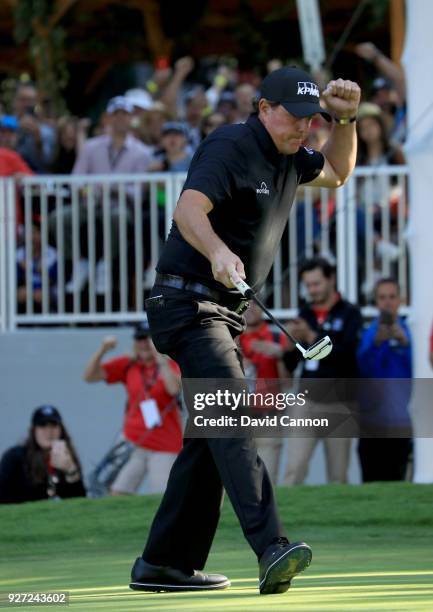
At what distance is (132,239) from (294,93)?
25.1ft

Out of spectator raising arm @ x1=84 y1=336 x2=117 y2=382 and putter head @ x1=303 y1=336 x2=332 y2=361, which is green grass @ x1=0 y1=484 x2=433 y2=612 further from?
spectator raising arm @ x1=84 y1=336 x2=117 y2=382

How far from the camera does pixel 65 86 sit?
64.7 feet

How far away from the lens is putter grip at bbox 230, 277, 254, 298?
540 centimetres

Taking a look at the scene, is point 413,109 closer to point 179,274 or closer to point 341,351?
point 341,351

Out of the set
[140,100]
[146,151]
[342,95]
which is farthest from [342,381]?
[140,100]

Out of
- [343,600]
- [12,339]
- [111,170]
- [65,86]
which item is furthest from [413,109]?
[65,86]

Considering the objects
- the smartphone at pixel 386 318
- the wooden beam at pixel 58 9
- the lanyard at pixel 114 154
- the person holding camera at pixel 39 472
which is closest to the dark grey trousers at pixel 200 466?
the person holding camera at pixel 39 472

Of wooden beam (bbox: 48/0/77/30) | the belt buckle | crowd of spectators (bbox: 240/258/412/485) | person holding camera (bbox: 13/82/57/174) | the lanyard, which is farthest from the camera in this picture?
wooden beam (bbox: 48/0/77/30)

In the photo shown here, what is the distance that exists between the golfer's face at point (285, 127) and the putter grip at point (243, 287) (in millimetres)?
637

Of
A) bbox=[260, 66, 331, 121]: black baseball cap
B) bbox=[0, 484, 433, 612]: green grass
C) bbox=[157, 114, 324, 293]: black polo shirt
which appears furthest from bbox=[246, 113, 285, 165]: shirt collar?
bbox=[0, 484, 433, 612]: green grass

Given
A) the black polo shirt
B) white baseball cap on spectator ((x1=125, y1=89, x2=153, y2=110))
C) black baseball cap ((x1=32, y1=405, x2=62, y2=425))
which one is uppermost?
white baseball cap on spectator ((x1=125, y1=89, x2=153, y2=110))

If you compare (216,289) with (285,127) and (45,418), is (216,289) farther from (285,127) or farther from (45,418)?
(45,418)

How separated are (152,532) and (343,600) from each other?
43.2 inches

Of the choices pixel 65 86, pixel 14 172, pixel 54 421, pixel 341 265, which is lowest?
pixel 54 421
